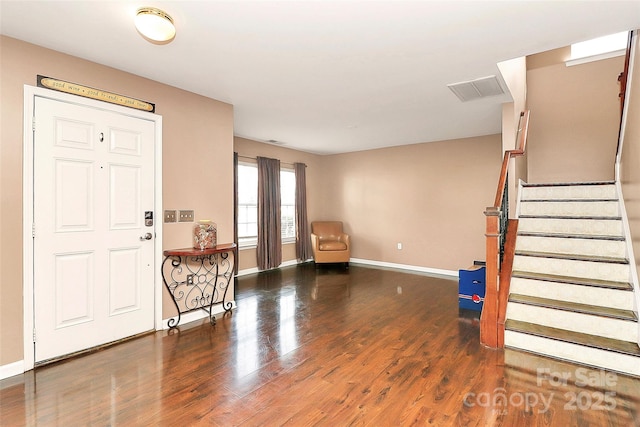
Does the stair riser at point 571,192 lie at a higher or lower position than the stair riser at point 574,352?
higher

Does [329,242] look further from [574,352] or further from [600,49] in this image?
[600,49]

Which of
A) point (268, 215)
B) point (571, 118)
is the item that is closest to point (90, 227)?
point (268, 215)

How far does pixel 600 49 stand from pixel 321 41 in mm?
5127

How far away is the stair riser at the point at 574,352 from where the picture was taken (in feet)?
7.30

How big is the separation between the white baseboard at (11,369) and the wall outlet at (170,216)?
4.98 ft

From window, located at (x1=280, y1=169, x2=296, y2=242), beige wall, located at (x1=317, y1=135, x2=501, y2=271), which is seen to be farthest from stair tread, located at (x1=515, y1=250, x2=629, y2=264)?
window, located at (x1=280, y1=169, x2=296, y2=242)

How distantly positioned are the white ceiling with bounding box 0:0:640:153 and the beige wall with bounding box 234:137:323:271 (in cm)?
207

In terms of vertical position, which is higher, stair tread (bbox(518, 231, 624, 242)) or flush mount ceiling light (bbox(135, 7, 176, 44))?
flush mount ceiling light (bbox(135, 7, 176, 44))

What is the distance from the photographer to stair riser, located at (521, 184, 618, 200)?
3.68m

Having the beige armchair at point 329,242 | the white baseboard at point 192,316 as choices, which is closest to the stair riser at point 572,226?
the beige armchair at point 329,242

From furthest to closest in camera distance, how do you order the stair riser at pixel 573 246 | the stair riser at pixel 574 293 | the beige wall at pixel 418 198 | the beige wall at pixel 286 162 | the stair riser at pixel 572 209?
the beige wall at pixel 286 162 < the beige wall at pixel 418 198 < the stair riser at pixel 572 209 < the stair riser at pixel 573 246 < the stair riser at pixel 574 293

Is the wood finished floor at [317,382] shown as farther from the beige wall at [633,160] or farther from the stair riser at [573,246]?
the beige wall at [633,160]

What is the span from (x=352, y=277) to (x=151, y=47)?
4.36 metres

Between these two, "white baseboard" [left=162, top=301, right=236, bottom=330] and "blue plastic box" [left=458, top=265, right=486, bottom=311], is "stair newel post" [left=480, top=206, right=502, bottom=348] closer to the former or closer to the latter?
"blue plastic box" [left=458, top=265, right=486, bottom=311]
